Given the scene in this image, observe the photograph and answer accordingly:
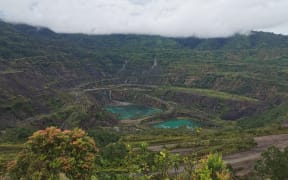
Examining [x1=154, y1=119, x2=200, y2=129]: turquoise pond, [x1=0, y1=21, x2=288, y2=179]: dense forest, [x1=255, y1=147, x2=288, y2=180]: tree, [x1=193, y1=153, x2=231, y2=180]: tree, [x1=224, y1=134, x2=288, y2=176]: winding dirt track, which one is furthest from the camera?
[x1=154, y1=119, x2=200, y2=129]: turquoise pond

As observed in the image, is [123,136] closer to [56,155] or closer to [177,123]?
[177,123]

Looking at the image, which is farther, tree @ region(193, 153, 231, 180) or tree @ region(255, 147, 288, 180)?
tree @ region(255, 147, 288, 180)

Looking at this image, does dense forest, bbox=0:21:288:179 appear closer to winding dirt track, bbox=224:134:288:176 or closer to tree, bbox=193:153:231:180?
tree, bbox=193:153:231:180

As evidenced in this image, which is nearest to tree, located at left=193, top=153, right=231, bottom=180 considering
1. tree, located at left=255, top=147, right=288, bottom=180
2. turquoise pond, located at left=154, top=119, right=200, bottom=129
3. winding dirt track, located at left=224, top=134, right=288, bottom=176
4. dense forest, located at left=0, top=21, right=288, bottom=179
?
dense forest, located at left=0, top=21, right=288, bottom=179

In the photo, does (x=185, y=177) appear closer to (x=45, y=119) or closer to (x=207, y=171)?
(x=207, y=171)

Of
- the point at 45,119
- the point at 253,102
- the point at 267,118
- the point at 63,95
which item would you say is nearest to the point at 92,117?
the point at 45,119

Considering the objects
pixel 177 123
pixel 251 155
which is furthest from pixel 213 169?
pixel 177 123

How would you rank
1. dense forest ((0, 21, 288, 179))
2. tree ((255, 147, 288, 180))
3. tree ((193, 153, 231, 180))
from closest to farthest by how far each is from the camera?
tree ((193, 153, 231, 180)) → dense forest ((0, 21, 288, 179)) → tree ((255, 147, 288, 180))
